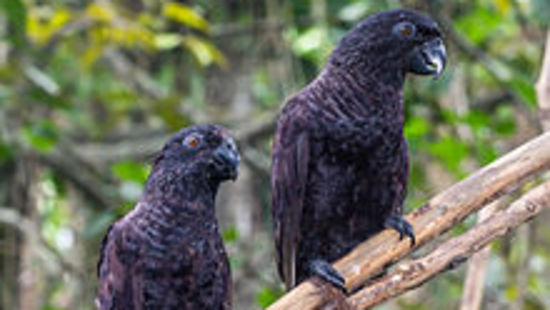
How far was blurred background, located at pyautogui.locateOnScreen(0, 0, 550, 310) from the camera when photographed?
5.38m

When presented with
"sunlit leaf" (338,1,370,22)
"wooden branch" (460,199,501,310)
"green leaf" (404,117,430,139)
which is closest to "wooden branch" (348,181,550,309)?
"wooden branch" (460,199,501,310)

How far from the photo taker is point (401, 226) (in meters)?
3.50

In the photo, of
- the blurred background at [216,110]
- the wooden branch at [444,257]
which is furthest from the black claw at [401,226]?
the blurred background at [216,110]

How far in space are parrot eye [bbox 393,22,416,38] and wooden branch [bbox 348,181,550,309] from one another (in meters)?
0.87

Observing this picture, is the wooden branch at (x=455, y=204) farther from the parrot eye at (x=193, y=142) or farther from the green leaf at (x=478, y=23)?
the green leaf at (x=478, y=23)

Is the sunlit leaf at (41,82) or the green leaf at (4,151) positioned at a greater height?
the sunlit leaf at (41,82)

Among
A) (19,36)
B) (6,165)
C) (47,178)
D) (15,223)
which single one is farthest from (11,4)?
(47,178)

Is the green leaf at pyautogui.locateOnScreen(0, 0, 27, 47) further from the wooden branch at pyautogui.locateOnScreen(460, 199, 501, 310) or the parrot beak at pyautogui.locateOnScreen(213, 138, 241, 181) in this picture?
the wooden branch at pyautogui.locateOnScreen(460, 199, 501, 310)

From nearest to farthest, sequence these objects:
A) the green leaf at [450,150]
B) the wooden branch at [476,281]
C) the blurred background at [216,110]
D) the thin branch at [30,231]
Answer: the wooden branch at [476,281] < the green leaf at [450,150] < the blurred background at [216,110] < the thin branch at [30,231]

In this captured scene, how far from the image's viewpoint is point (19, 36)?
5.34 m

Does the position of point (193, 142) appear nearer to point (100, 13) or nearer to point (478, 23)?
point (100, 13)

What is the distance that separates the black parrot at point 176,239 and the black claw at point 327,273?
0.41 meters

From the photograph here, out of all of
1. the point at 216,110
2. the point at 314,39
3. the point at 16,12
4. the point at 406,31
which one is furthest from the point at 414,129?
the point at 16,12

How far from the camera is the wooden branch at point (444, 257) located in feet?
10.6
